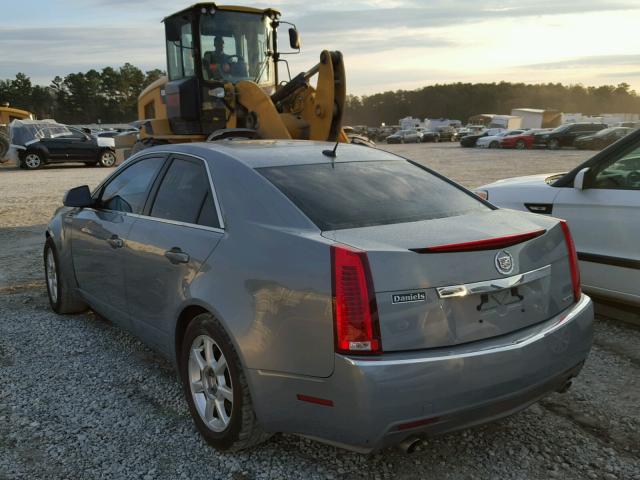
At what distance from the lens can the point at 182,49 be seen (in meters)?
10.1

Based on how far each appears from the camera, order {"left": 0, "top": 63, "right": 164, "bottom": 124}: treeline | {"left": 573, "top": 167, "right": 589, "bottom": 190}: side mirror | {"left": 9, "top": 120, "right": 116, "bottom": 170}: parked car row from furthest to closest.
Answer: {"left": 0, "top": 63, "right": 164, "bottom": 124}: treeline → {"left": 9, "top": 120, "right": 116, "bottom": 170}: parked car row → {"left": 573, "top": 167, "right": 589, "bottom": 190}: side mirror

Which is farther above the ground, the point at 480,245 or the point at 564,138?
the point at 480,245

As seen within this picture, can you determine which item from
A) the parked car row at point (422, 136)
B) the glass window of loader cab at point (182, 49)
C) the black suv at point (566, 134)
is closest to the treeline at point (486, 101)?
the parked car row at point (422, 136)

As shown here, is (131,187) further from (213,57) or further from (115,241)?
(213,57)

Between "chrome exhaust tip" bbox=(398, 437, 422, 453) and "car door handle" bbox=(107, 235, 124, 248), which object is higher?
"car door handle" bbox=(107, 235, 124, 248)

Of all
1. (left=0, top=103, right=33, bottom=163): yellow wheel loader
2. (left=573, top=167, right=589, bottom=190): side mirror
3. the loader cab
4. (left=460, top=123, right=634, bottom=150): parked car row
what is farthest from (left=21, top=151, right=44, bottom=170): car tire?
(left=460, top=123, right=634, bottom=150): parked car row

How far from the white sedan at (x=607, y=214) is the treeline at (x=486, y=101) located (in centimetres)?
13842

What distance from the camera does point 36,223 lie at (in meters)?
10.8

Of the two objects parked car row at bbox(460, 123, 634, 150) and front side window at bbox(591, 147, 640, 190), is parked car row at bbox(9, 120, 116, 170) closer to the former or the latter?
front side window at bbox(591, 147, 640, 190)

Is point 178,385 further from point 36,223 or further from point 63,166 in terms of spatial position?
point 63,166

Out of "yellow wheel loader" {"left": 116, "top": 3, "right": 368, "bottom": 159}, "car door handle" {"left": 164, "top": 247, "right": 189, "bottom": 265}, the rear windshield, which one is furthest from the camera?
"yellow wheel loader" {"left": 116, "top": 3, "right": 368, "bottom": 159}

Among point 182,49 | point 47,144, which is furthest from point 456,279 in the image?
point 47,144

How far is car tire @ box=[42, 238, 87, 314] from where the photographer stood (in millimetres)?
5008

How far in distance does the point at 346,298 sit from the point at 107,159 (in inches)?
995
